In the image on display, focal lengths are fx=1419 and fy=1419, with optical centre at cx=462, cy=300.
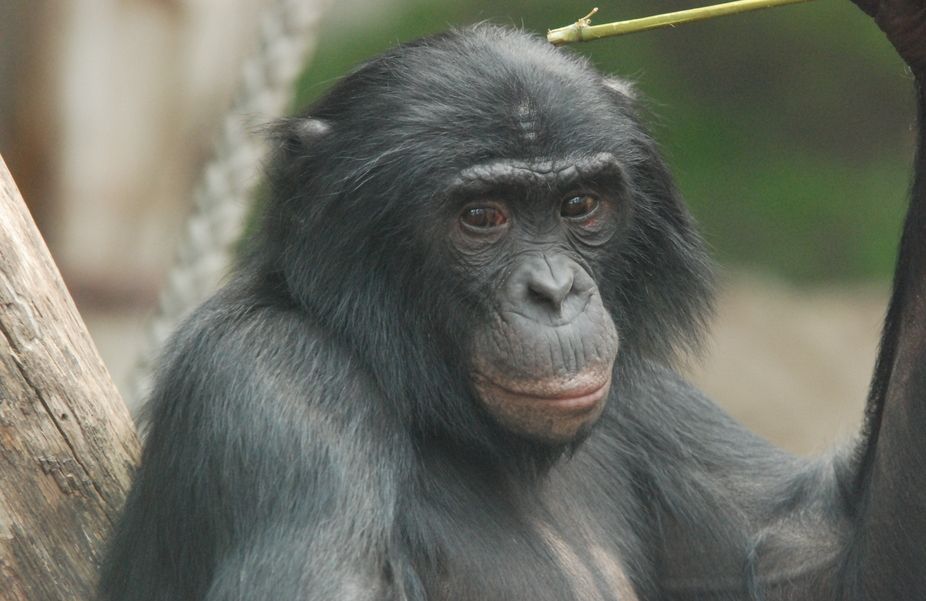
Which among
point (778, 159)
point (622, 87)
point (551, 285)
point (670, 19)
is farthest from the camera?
point (778, 159)

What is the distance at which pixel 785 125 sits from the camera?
13219 mm

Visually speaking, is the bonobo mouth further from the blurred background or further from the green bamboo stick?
the blurred background

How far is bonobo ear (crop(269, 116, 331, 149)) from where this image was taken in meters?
4.34

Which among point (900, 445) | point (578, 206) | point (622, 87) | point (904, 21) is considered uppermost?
point (904, 21)

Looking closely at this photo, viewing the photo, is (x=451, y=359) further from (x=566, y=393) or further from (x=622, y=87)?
(x=622, y=87)

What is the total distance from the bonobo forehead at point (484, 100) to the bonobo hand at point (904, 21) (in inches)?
34.6

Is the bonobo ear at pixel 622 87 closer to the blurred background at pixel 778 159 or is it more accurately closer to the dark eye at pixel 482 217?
the dark eye at pixel 482 217

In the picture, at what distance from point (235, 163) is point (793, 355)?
7.91 meters

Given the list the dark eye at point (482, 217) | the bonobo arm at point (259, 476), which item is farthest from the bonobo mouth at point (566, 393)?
the dark eye at point (482, 217)

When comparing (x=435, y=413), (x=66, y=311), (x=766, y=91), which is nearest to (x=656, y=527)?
(x=435, y=413)

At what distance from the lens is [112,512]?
442 centimetres

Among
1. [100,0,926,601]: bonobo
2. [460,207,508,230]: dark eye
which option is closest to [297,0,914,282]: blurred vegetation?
[100,0,926,601]: bonobo

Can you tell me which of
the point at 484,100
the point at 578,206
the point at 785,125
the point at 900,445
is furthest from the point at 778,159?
the point at 484,100

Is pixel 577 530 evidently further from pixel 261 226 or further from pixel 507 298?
pixel 261 226
